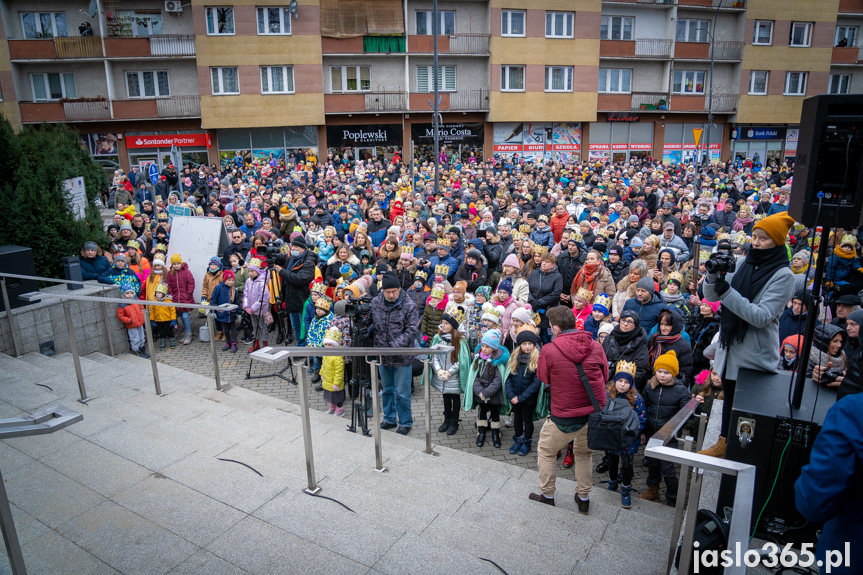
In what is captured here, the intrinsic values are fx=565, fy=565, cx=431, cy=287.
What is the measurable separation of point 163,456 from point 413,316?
3.18 metres

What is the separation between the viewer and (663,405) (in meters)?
5.84

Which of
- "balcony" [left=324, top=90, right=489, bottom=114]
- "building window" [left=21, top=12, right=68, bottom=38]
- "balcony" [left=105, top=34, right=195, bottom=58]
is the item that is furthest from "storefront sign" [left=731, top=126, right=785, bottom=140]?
"building window" [left=21, top=12, right=68, bottom=38]

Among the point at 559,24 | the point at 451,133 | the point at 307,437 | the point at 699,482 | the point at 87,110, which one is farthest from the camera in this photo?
the point at 451,133

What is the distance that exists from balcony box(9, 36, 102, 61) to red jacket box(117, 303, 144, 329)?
2635 cm

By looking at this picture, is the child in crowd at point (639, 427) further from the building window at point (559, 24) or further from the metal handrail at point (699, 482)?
the building window at point (559, 24)

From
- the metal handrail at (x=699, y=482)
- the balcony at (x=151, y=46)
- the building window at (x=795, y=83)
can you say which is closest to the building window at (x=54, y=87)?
the balcony at (x=151, y=46)

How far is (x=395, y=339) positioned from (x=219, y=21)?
28.8 metres

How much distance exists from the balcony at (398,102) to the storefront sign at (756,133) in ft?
57.0

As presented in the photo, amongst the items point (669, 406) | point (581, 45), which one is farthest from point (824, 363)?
point (581, 45)

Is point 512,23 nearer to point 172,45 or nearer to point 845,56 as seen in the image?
point 172,45

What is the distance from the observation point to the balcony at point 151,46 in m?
29.0

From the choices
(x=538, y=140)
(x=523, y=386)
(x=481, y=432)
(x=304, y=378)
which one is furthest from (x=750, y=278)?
(x=538, y=140)

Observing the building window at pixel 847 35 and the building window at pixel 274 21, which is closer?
the building window at pixel 274 21

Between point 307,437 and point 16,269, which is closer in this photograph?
point 307,437
